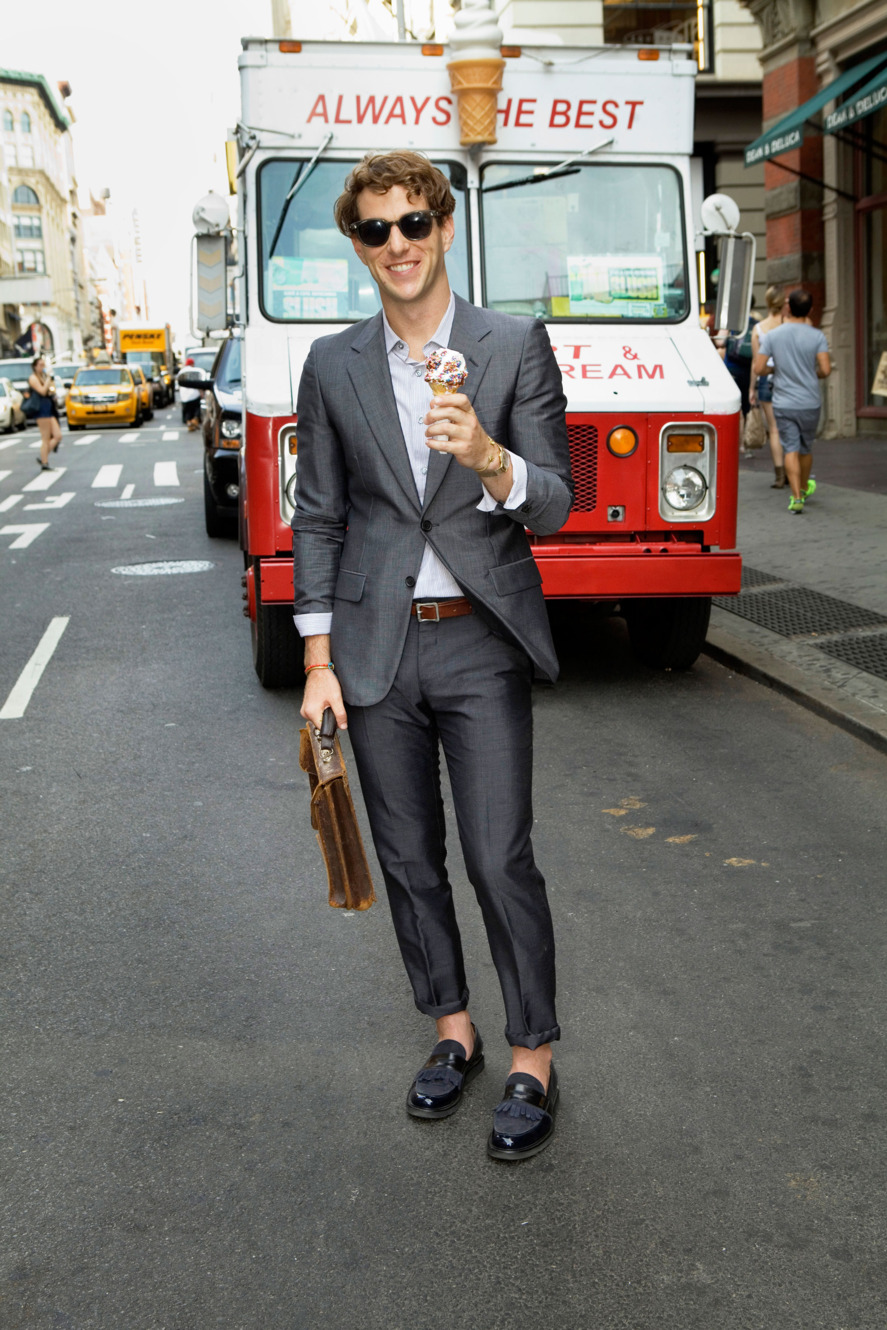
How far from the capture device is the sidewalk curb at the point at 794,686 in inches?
254

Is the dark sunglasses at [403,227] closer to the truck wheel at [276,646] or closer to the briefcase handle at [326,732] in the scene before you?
the briefcase handle at [326,732]

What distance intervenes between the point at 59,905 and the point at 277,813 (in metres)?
1.12

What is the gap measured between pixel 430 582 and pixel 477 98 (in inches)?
195

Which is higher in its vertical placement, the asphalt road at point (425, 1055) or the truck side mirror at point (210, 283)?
the truck side mirror at point (210, 283)

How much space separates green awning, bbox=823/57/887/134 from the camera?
15062 millimetres

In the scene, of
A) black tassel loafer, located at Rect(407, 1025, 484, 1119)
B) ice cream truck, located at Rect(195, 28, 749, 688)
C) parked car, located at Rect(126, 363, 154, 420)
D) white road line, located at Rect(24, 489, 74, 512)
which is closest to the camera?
black tassel loafer, located at Rect(407, 1025, 484, 1119)

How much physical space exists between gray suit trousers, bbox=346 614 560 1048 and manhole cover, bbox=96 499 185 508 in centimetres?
1526

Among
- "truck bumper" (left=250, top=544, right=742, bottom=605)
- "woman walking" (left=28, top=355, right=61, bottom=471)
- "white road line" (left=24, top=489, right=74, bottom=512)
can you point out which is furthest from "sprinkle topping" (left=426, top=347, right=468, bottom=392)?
"woman walking" (left=28, top=355, right=61, bottom=471)

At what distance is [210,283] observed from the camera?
296 inches

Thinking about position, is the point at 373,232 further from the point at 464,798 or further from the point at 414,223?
the point at 464,798

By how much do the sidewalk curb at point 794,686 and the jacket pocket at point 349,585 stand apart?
12.3 ft

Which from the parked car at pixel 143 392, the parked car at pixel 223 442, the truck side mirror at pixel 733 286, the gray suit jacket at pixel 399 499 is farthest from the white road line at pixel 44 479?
the gray suit jacket at pixel 399 499

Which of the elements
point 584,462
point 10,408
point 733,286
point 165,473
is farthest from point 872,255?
point 10,408

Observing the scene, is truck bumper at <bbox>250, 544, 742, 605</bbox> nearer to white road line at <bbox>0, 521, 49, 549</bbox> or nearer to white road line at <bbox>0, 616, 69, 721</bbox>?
white road line at <bbox>0, 616, 69, 721</bbox>
